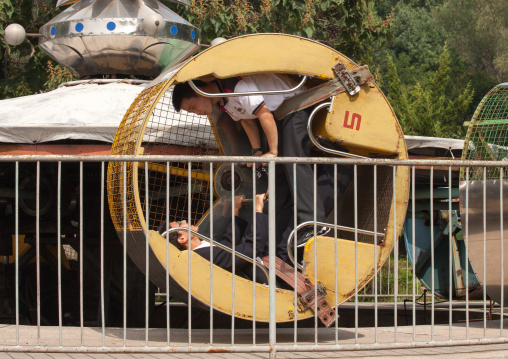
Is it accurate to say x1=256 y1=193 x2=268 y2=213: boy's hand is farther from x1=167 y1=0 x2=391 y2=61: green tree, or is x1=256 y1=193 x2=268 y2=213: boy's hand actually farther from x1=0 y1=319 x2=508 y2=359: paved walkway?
x1=167 y1=0 x2=391 y2=61: green tree

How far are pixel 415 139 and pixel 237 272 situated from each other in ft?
9.53

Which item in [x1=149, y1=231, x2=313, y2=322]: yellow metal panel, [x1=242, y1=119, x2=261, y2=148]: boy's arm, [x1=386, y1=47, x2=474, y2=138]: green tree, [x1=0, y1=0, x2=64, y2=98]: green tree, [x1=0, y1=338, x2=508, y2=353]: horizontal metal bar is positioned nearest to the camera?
[x1=0, y1=338, x2=508, y2=353]: horizontal metal bar

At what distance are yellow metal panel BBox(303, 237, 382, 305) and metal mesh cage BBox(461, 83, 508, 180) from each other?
1839 millimetres

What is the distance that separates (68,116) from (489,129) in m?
3.89

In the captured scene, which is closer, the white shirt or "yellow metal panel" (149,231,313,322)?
"yellow metal panel" (149,231,313,322)

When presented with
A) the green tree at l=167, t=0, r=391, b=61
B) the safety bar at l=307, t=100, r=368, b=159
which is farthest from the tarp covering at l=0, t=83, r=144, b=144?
the green tree at l=167, t=0, r=391, b=61

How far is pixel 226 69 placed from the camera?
5812 mm

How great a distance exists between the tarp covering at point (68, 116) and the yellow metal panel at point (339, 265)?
227cm

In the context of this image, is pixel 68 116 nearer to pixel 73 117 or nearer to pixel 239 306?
pixel 73 117

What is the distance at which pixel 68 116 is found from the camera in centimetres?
707

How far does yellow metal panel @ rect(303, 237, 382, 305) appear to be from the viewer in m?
5.71

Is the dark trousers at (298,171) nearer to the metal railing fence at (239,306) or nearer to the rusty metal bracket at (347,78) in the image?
the metal railing fence at (239,306)

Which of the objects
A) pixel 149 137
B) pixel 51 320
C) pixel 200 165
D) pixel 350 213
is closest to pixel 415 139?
pixel 350 213

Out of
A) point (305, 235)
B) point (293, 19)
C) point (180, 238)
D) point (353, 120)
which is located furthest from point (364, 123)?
point (293, 19)
